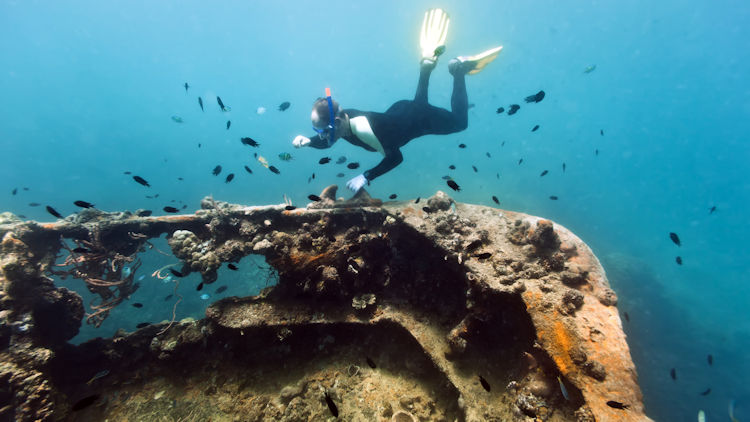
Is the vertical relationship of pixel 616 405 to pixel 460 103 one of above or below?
below

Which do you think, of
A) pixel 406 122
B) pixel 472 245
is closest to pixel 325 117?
pixel 406 122

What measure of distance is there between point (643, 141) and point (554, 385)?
179168 millimetres

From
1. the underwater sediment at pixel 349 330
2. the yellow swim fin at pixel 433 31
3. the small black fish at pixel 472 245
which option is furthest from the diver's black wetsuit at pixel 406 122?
the small black fish at pixel 472 245

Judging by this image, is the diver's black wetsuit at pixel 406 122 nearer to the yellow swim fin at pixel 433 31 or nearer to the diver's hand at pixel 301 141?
the diver's hand at pixel 301 141

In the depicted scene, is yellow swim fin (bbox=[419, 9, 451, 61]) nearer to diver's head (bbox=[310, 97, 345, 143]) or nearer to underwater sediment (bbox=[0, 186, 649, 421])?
diver's head (bbox=[310, 97, 345, 143])

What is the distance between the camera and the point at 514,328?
4.46 metres

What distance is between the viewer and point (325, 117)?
5961 mm

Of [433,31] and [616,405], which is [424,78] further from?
[616,405]

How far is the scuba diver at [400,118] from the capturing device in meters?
6.14

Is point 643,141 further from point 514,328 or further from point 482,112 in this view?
point 514,328

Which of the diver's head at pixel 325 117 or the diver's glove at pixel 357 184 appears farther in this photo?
the diver's glove at pixel 357 184

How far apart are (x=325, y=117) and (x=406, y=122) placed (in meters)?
2.54

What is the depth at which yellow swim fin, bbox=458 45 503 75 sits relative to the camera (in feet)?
29.2

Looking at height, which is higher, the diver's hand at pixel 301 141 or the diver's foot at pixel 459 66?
the diver's foot at pixel 459 66
